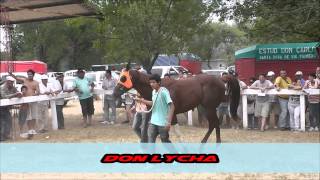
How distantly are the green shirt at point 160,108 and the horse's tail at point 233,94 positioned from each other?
4.25 meters

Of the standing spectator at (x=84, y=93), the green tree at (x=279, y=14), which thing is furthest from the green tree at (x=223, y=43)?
the standing spectator at (x=84, y=93)

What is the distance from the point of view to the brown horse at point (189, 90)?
10.4 metres

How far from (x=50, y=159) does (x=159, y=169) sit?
2507 mm

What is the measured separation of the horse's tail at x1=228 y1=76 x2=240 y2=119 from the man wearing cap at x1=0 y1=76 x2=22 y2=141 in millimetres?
5492

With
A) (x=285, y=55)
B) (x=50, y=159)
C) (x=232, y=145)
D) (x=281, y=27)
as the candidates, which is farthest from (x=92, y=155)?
(x=285, y=55)

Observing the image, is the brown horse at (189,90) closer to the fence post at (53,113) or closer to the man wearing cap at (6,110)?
the man wearing cap at (6,110)

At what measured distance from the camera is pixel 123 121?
17.0m

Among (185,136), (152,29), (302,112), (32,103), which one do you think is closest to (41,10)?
(32,103)

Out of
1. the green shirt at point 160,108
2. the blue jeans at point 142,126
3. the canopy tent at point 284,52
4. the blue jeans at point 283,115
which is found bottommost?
the blue jeans at point 283,115

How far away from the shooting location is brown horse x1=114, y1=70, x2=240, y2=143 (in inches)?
408

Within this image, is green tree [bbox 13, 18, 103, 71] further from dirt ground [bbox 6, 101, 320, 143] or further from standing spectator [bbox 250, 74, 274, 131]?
standing spectator [bbox 250, 74, 274, 131]

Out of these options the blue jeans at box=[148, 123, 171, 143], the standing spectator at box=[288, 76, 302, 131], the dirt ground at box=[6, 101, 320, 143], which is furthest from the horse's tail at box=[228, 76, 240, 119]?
the blue jeans at box=[148, 123, 171, 143]

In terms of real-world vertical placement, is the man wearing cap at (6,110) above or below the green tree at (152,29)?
below

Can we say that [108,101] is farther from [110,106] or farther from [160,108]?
[160,108]
